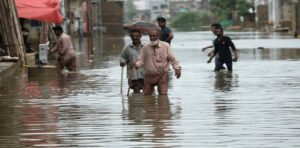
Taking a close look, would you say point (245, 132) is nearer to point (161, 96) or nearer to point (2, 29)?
point (161, 96)

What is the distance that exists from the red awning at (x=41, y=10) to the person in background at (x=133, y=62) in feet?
41.7

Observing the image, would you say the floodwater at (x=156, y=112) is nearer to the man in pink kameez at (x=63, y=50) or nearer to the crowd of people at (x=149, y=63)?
the crowd of people at (x=149, y=63)

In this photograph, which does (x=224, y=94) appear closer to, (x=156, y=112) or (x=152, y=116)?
(x=156, y=112)

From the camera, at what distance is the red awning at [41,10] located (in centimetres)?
3012

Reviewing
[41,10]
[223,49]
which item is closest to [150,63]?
[223,49]

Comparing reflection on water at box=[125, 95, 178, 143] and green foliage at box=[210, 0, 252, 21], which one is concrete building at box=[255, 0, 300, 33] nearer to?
green foliage at box=[210, 0, 252, 21]

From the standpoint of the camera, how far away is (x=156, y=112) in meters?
14.4

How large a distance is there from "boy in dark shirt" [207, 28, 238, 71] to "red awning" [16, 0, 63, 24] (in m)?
6.63

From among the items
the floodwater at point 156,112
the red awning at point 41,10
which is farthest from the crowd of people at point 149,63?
the red awning at point 41,10

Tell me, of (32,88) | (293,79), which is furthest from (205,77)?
(32,88)

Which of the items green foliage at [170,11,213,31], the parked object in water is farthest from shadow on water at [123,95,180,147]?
green foliage at [170,11,213,31]

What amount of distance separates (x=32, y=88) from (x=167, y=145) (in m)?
10.3

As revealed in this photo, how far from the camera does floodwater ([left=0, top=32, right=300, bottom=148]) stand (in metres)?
11.2

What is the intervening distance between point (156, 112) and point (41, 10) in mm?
16386
